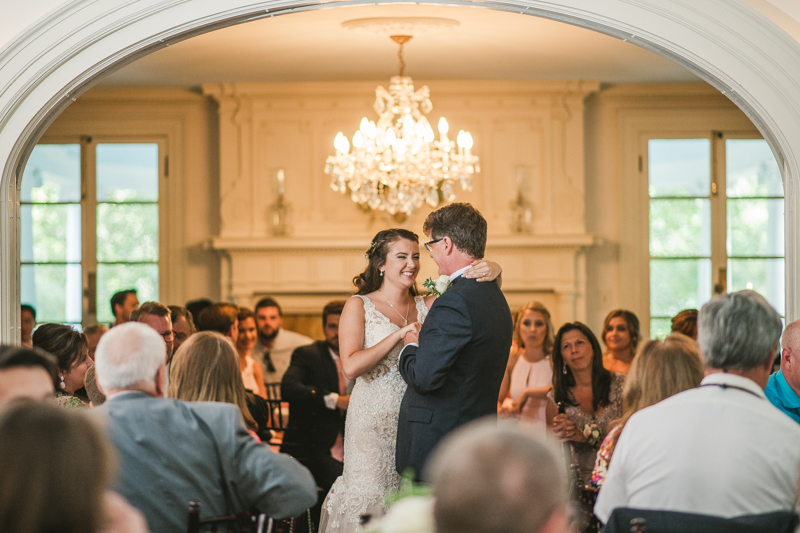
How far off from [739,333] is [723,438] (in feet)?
0.83

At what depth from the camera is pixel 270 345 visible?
679 cm

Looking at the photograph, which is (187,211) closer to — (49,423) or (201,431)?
(201,431)

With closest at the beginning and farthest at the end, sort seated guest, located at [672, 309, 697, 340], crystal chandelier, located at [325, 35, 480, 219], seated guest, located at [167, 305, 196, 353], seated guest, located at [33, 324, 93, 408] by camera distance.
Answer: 1. seated guest, located at [33, 324, 93, 408]
2. seated guest, located at [167, 305, 196, 353]
3. seated guest, located at [672, 309, 697, 340]
4. crystal chandelier, located at [325, 35, 480, 219]

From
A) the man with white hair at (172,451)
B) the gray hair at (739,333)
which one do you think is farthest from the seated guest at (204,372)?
the gray hair at (739,333)

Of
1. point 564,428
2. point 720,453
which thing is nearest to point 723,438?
point 720,453

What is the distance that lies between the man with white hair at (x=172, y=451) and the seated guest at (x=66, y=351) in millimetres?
1406

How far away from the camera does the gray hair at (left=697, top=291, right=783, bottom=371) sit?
1997 millimetres

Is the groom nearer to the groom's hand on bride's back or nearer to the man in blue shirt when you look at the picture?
the groom's hand on bride's back

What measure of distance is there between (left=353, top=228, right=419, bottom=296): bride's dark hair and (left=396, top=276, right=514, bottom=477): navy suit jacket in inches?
20.0

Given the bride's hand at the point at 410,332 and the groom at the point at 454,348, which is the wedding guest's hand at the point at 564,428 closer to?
the groom at the point at 454,348

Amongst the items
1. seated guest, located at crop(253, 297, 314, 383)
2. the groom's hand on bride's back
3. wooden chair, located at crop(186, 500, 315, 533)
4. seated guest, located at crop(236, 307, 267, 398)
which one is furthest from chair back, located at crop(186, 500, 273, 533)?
seated guest, located at crop(253, 297, 314, 383)

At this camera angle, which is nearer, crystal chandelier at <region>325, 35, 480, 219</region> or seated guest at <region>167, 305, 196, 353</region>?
seated guest at <region>167, 305, 196, 353</region>

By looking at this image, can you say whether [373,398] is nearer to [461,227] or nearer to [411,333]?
[411,333]

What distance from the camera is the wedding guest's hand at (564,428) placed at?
13.1 feet
